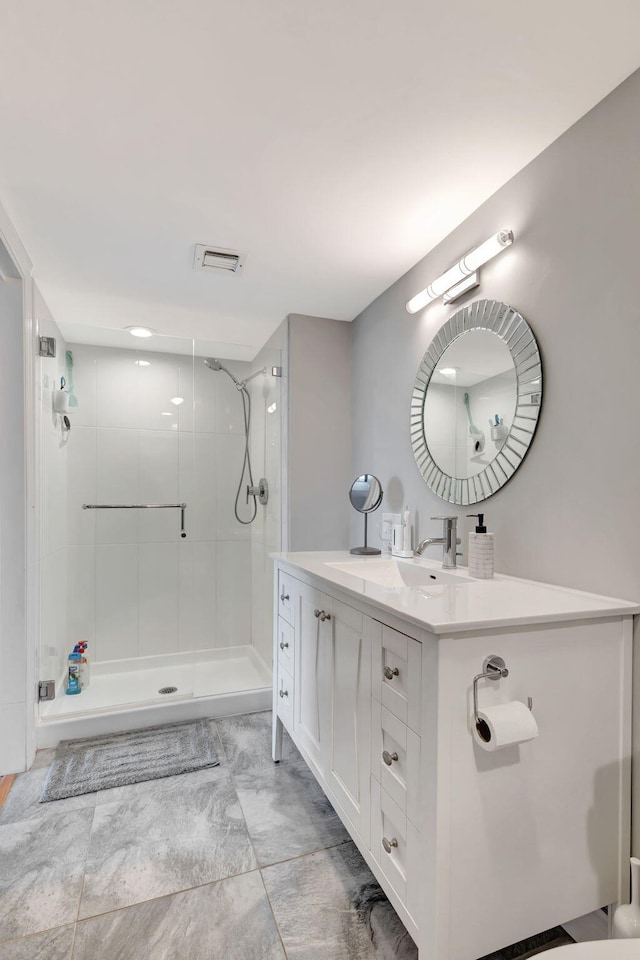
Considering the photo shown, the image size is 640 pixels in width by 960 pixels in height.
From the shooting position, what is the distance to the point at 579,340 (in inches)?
53.1

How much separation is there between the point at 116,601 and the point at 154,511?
0.62 metres

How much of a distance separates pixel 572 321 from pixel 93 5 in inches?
54.3

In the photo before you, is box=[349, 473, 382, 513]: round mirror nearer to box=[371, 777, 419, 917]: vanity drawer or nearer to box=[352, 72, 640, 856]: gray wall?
box=[352, 72, 640, 856]: gray wall

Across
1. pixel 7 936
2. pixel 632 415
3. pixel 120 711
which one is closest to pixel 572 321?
pixel 632 415

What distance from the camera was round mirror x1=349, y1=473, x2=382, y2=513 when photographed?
2.44m

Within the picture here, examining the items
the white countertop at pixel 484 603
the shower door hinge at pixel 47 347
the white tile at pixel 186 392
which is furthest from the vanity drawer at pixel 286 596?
the shower door hinge at pixel 47 347

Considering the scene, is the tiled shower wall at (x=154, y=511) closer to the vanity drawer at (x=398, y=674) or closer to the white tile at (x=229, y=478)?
the white tile at (x=229, y=478)

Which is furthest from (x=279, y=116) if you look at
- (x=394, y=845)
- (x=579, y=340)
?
→ (x=394, y=845)

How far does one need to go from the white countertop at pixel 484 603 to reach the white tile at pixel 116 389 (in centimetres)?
205

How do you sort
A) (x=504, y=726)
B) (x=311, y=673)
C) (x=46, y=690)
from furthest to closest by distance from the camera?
(x=46, y=690)
(x=311, y=673)
(x=504, y=726)

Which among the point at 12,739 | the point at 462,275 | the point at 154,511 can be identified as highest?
the point at 462,275

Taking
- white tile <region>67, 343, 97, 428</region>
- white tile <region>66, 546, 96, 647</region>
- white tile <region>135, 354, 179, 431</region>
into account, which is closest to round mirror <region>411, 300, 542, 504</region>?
white tile <region>135, 354, 179, 431</region>

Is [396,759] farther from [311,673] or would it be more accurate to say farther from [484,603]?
[311,673]

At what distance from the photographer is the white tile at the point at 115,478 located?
3.06 metres
